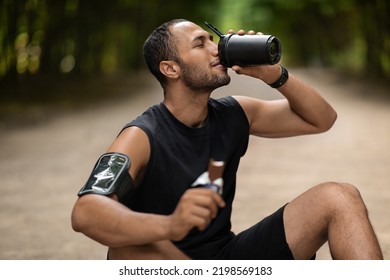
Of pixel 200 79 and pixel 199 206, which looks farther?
pixel 200 79

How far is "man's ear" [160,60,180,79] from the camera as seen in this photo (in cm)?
250

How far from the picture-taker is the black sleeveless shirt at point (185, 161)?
238 centimetres

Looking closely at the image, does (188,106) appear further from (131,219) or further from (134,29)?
(134,29)

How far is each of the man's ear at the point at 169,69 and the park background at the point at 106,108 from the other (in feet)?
6.03

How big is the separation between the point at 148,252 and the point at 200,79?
64cm

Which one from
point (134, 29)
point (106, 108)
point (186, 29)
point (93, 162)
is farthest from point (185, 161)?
point (134, 29)

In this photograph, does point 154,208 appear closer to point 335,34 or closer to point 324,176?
point 324,176

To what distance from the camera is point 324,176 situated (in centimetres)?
640

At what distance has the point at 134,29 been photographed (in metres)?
23.6

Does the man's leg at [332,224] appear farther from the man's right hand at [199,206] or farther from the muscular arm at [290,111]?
the man's right hand at [199,206]

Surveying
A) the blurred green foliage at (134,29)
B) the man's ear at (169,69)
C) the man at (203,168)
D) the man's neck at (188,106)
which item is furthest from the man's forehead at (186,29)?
the blurred green foliage at (134,29)

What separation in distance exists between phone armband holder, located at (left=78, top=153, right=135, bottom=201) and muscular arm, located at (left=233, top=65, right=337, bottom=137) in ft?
2.48

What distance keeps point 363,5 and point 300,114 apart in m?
14.1

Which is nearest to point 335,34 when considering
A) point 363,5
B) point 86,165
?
point 363,5
